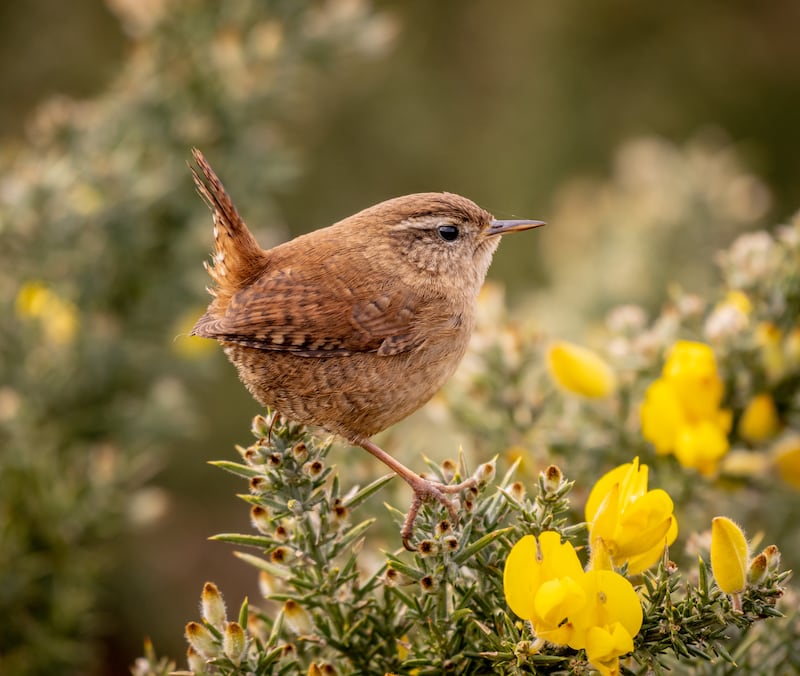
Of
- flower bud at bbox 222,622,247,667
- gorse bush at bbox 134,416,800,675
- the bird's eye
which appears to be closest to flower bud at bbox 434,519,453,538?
gorse bush at bbox 134,416,800,675

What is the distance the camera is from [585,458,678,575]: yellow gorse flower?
1.34m

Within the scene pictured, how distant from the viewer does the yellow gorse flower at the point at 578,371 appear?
6.95ft

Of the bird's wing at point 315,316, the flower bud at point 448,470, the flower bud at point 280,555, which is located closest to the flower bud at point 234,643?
the flower bud at point 280,555

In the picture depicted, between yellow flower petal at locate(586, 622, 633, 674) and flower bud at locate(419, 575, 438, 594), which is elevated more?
flower bud at locate(419, 575, 438, 594)

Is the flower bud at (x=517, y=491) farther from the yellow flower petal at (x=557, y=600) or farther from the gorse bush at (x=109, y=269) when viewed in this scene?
the gorse bush at (x=109, y=269)

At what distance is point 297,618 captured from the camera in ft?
5.01

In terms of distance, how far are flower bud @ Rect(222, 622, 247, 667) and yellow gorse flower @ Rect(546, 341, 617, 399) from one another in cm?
106

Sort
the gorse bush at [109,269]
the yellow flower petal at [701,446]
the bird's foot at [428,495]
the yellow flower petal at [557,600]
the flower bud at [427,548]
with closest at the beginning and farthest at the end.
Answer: the yellow flower petal at [557,600], the flower bud at [427,548], the bird's foot at [428,495], the yellow flower petal at [701,446], the gorse bush at [109,269]

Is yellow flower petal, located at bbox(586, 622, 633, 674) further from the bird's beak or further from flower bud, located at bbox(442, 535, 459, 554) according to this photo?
the bird's beak

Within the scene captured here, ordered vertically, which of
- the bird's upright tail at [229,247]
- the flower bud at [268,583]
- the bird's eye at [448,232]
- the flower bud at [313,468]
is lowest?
the flower bud at [268,583]

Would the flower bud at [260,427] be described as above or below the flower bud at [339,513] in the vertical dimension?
above

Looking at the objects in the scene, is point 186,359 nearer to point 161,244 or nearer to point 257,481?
point 161,244

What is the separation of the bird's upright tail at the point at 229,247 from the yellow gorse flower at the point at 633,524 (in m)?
0.85

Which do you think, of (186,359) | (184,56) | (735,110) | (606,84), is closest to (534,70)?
(606,84)
